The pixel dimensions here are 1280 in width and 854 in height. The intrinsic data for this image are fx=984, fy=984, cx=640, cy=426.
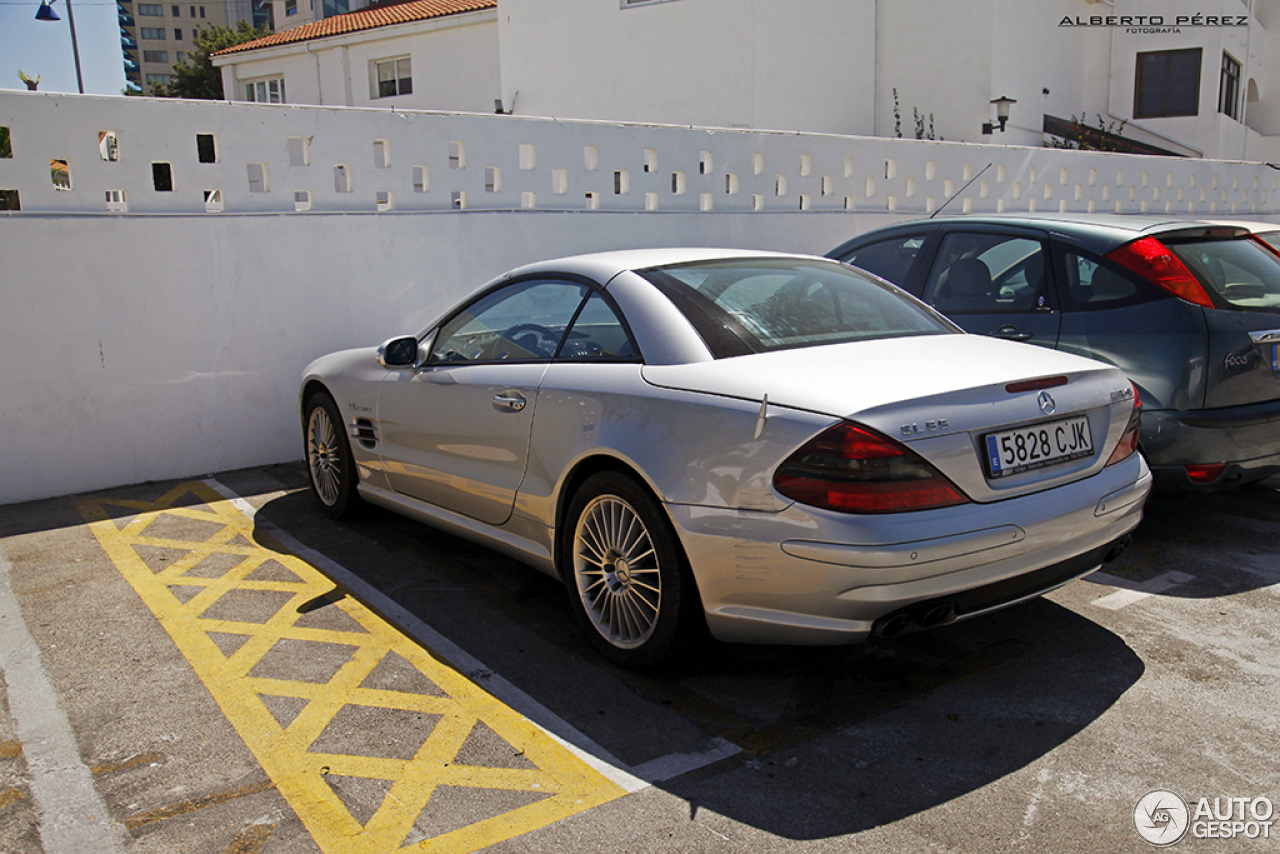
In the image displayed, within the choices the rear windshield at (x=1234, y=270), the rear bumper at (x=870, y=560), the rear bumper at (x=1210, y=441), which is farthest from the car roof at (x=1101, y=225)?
the rear bumper at (x=870, y=560)

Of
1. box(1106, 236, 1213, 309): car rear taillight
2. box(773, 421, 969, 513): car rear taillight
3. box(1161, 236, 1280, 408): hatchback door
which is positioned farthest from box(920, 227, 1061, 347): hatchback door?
box(773, 421, 969, 513): car rear taillight

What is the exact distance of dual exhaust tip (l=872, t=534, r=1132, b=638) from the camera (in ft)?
9.80

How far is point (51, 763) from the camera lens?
3.08 metres

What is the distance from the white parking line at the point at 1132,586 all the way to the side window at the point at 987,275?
5.03 feet

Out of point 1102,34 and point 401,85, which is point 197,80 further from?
point 1102,34

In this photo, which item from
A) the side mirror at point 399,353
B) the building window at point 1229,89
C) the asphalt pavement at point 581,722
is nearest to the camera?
the asphalt pavement at point 581,722

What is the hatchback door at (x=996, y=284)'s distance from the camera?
5289mm

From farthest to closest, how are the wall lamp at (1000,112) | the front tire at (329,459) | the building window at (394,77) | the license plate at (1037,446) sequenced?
1. the building window at (394,77)
2. the wall lamp at (1000,112)
3. the front tire at (329,459)
4. the license plate at (1037,446)

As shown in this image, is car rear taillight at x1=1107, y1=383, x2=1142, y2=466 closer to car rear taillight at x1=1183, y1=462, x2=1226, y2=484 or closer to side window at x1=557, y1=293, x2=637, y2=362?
car rear taillight at x1=1183, y1=462, x2=1226, y2=484

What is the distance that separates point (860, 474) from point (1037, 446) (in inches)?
28.5

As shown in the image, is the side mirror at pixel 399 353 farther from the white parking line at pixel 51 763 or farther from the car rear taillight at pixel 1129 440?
the car rear taillight at pixel 1129 440

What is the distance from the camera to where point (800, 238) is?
1052cm

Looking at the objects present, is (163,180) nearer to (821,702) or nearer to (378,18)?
(821,702)

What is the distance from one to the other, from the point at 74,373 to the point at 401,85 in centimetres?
2419
